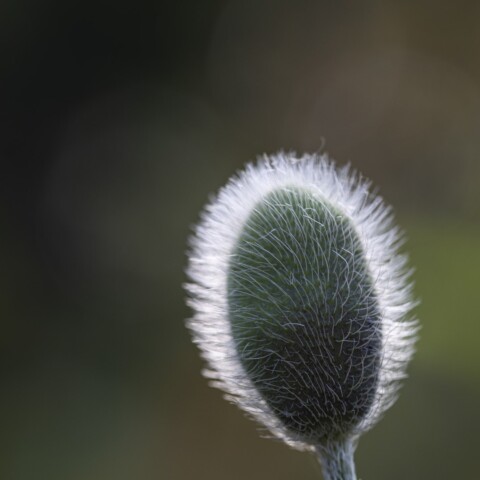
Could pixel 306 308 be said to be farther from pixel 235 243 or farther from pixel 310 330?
pixel 235 243

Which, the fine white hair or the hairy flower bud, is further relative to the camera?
the fine white hair

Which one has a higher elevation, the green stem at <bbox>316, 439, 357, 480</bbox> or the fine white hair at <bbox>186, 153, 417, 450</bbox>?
the fine white hair at <bbox>186, 153, 417, 450</bbox>

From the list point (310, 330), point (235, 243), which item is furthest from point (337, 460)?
point (235, 243)

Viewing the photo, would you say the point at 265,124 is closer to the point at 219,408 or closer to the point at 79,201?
the point at 79,201

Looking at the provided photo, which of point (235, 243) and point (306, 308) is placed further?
point (235, 243)

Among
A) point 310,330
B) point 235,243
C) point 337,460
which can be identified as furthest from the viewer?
point 235,243

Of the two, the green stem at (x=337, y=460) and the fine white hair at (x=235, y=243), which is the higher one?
the fine white hair at (x=235, y=243)
